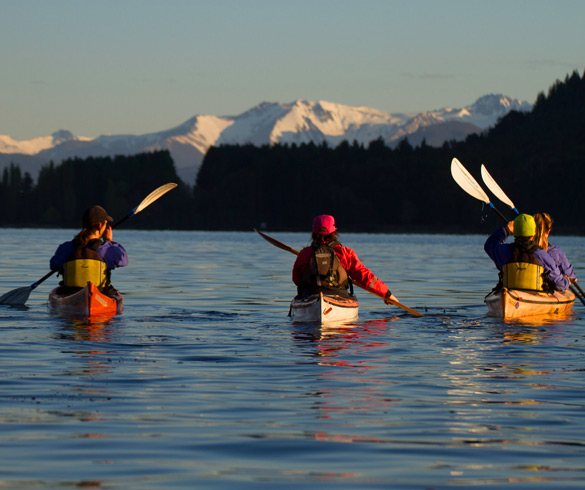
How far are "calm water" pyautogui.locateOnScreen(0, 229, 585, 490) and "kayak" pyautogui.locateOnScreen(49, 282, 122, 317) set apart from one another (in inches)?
15.9

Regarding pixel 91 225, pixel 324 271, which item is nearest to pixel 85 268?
pixel 91 225

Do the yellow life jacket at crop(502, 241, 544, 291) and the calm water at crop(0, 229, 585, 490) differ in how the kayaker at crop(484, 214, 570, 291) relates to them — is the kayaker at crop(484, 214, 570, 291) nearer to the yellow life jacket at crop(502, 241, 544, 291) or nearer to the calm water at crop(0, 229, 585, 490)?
the yellow life jacket at crop(502, 241, 544, 291)

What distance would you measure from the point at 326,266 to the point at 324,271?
9 centimetres

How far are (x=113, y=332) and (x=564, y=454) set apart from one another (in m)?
8.92

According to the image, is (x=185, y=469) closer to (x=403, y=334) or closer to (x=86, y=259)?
(x=403, y=334)

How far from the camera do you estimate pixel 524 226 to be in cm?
1855

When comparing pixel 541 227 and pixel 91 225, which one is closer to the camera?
pixel 91 225

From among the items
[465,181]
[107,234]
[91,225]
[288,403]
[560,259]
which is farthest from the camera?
[465,181]

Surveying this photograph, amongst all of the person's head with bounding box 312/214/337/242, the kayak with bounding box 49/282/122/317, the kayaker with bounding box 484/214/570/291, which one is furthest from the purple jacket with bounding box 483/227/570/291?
the kayak with bounding box 49/282/122/317

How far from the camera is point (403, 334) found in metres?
16.1

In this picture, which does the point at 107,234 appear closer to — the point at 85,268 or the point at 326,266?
the point at 85,268

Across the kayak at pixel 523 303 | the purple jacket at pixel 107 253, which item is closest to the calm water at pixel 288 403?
the kayak at pixel 523 303

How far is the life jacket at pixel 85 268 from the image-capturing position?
17.1 metres

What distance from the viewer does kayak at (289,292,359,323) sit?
16703 mm
